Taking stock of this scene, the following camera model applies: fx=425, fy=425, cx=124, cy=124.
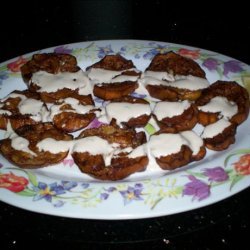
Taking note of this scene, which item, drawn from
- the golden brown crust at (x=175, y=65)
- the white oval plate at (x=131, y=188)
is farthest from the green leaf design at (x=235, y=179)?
the golden brown crust at (x=175, y=65)

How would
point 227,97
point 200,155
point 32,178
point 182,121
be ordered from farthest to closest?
1. point 227,97
2. point 182,121
3. point 200,155
4. point 32,178

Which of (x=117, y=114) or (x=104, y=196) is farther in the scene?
(x=117, y=114)

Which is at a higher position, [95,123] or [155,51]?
[155,51]

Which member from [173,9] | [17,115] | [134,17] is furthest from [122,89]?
[173,9]

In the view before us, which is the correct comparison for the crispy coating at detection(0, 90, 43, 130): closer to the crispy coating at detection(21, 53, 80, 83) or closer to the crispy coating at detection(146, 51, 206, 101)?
the crispy coating at detection(21, 53, 80, 83)

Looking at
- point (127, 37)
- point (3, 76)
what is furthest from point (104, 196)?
point (127, 37)

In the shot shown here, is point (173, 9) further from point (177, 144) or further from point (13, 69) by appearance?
point (177, 144)

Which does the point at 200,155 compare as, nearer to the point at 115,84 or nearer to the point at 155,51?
the point at 115,84
